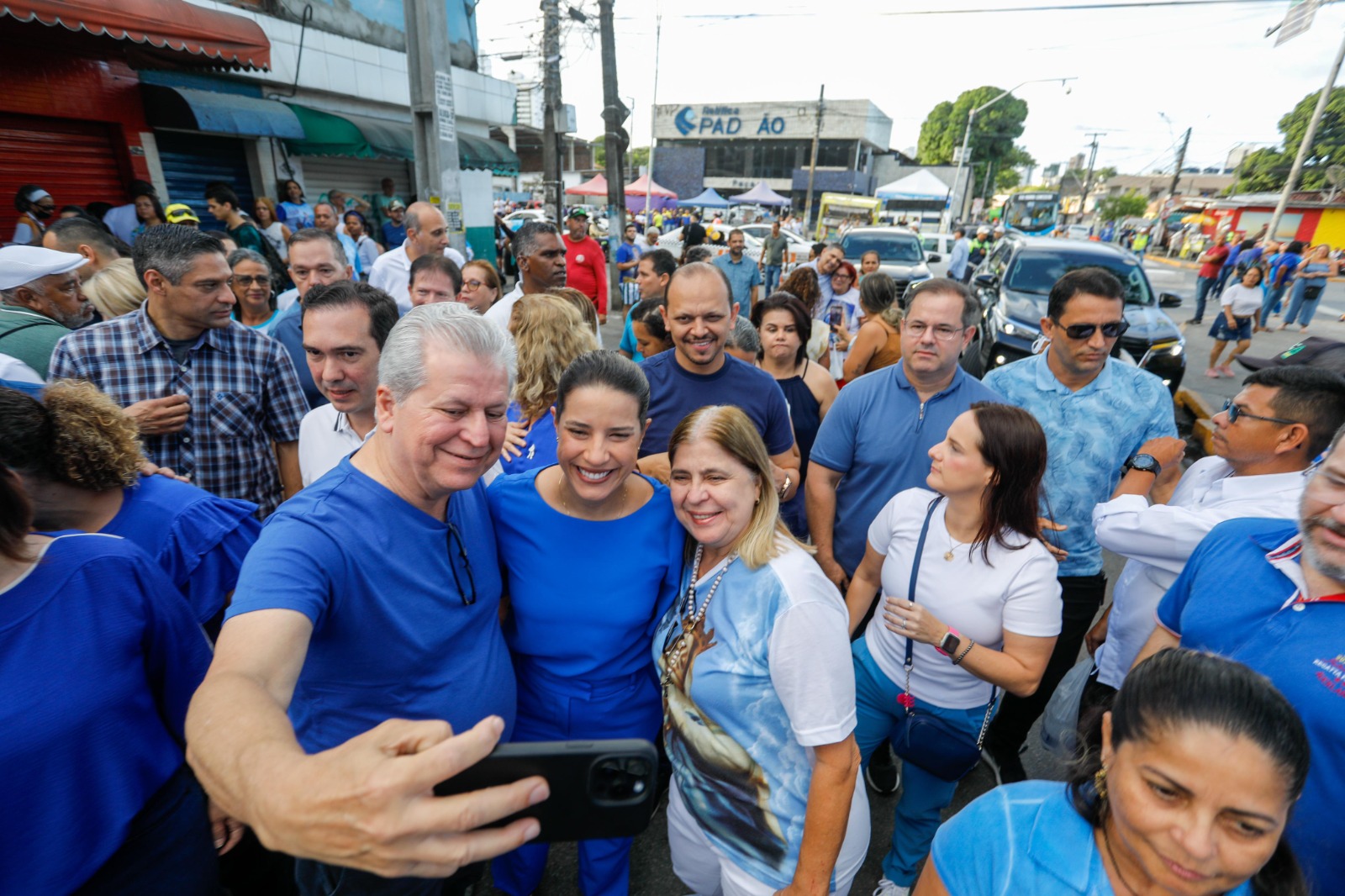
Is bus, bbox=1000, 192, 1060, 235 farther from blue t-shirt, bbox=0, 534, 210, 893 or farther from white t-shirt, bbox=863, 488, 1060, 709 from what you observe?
blue t-shirt, bbox=0, 534, 210, 893

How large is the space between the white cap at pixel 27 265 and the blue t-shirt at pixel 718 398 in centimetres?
318

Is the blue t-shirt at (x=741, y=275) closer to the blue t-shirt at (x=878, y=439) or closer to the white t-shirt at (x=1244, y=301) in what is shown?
the blue t-shirt at (x=878, y=439)

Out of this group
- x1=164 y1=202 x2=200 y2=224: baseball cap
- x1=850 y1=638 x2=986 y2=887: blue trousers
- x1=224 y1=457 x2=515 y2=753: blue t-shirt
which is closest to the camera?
x1=224 y1=457 x2=515 y2=753: blue t-shirt

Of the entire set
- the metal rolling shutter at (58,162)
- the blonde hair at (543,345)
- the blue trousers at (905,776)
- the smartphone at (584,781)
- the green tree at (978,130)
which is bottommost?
the blue trousers at (905,776)

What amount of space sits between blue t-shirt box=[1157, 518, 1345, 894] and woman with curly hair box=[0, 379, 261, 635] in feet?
9.61

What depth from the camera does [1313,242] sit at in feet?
109

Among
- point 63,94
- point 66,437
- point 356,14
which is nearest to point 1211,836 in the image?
point 66,437

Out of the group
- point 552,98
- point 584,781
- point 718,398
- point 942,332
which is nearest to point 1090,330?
point 942,332

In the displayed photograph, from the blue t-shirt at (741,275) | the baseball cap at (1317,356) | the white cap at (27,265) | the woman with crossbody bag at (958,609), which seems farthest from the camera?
the blue t-shirt at (741,275)

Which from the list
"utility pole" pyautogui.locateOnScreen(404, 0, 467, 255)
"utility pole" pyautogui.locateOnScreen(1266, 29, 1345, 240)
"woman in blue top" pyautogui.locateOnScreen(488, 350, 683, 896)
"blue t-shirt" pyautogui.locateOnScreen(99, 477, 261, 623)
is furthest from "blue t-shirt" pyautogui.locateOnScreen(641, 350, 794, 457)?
"utility pole" pyautogui.locateOnScreen(1266, 29, 1345, 240)

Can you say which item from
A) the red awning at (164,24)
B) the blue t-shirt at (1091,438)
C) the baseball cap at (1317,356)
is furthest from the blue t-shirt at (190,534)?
the red awning at (164,24)

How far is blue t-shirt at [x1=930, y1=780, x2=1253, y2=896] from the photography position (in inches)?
46.4

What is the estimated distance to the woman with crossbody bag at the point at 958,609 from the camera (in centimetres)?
198

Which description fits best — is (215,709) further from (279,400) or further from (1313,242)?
(1313,242)
